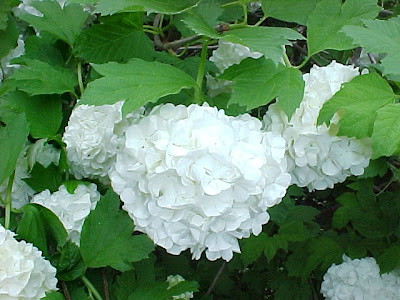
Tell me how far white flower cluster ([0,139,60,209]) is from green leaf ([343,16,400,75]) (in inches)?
40.1

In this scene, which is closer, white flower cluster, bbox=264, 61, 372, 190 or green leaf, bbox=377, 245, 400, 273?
white flower cluster, bbox=264, 61, 372, 190

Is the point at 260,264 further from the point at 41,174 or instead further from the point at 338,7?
the point at 338,7

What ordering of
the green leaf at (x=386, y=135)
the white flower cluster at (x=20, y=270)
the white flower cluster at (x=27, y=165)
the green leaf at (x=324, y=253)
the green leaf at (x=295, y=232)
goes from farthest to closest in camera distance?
the green leaf at (x=295, y=232), the green leaf at (x=324, y=253), the white flower cluster at (x=27, y=165), the white flower cluster at (x=20, y=270), the green leaf at (x=386, y=135)

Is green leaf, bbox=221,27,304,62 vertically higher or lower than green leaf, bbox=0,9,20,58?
higher

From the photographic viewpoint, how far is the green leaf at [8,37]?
201 centimetres

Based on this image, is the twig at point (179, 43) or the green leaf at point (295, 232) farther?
the green leaf at point (295, 232)

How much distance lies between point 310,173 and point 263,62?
320 millimetres

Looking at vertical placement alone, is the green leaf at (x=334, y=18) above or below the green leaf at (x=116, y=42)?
above

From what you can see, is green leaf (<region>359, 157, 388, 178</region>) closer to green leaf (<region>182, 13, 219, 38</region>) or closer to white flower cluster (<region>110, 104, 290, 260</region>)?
white flower cluster (<region>110, 104, 290, 260</region>)

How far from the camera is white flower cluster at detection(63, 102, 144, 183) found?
153cm

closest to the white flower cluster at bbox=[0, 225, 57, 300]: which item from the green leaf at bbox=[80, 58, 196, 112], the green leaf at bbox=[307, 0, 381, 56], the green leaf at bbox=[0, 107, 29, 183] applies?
the green leaf at bbox=[0, 107, 29, 183]

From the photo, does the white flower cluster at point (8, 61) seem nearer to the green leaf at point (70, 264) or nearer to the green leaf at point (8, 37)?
the green leaf at point (8, 37)

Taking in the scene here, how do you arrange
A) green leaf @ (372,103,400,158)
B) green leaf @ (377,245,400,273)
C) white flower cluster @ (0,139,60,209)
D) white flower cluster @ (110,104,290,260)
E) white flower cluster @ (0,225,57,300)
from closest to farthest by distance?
white flower cluster @ (110,104,290,260) < green leaf @ (372,103,400,158) < white flower cluster @ (0,225,57,300) < white flower cluster @ (0,139,60,209) < green leaf @ (377,245,400,273)

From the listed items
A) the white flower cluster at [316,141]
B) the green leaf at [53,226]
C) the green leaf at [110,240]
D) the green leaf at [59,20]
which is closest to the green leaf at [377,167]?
the white flower cluster at [316,141]
